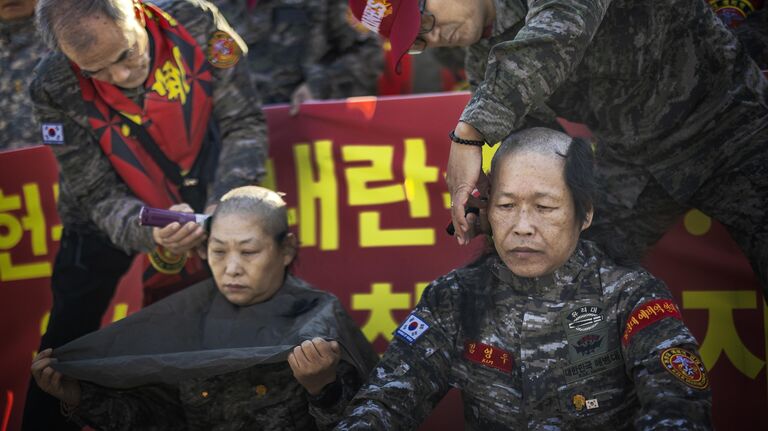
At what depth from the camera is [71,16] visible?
3.59m

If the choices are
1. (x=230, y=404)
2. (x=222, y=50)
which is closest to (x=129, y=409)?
(x=230, y=404)

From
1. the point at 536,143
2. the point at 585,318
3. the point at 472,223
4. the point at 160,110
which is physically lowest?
the point at 585,318

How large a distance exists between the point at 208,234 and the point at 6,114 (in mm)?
2471

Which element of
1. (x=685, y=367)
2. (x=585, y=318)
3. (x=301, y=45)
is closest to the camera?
(x=685, y=367)

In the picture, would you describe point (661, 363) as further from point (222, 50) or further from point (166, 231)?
point (222, 50)

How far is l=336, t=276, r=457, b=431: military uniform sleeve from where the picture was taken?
288cm

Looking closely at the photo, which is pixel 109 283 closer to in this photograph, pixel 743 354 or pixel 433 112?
pixel 433 112

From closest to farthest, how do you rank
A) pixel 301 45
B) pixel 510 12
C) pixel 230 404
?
1. pixel 510 12
2. pixel 230 404
3. pixel 301 45

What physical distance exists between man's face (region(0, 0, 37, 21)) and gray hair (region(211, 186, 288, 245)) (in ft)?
8.08

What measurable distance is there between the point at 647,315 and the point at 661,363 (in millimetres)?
185

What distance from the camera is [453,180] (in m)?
2.75

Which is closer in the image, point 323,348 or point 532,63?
point 532,63

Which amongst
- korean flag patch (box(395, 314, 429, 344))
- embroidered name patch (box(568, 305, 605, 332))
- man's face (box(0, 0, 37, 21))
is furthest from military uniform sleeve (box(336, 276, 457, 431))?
man's face (box(0, 0, 37, 21))

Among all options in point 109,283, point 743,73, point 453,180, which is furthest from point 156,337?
point 743,73
